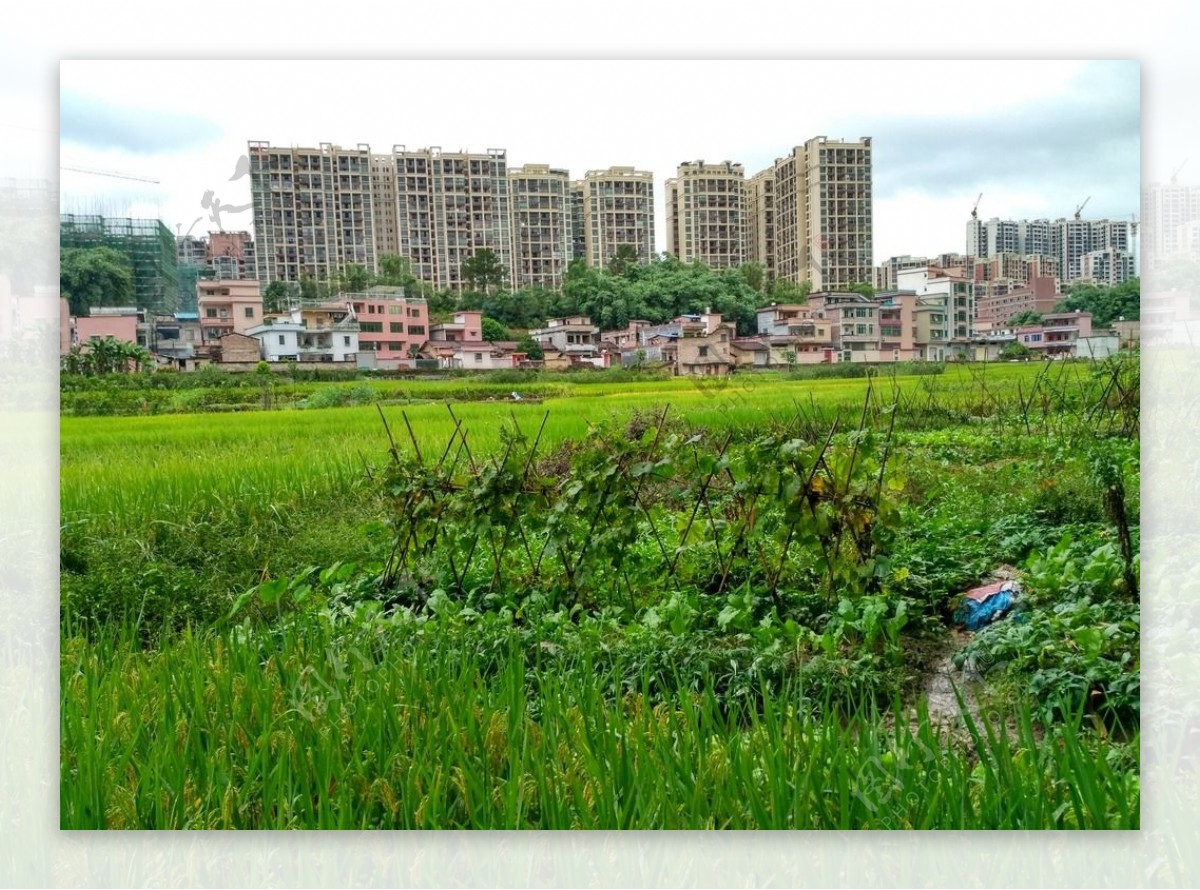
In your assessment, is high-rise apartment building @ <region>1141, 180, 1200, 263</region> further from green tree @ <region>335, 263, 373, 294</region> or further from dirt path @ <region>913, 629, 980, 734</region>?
green tree @ <region>335, 263, 373, 294</region>

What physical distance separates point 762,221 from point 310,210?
4.88ft

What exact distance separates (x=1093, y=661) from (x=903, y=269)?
1381 millimetres

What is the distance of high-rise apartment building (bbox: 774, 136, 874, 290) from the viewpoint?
3.53 m

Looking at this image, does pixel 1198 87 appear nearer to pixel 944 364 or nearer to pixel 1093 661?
pixel 944 364

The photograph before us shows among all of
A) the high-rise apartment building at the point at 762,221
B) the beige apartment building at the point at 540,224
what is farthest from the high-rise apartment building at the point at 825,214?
the beige apartment building at the point at 540,224

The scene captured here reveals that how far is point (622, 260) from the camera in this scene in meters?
3.76

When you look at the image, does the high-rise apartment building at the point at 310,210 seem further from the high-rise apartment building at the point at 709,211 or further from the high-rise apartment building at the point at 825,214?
the high-rise apartment building at the point at 825,214

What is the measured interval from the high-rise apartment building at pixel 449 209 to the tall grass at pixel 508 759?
4.40 feet

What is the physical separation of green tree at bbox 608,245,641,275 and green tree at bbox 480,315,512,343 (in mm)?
418

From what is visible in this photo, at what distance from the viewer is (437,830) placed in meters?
2.90

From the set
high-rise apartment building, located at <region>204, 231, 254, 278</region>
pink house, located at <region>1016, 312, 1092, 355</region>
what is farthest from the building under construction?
pink house, located at <region>1016, 312, 1092, 355</region>

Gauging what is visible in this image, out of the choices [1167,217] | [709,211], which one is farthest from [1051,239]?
[709,211]

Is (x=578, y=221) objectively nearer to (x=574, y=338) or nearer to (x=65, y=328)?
(x=574, y=338)

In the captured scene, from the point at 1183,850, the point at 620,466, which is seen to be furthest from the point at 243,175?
the point at 1183,850
